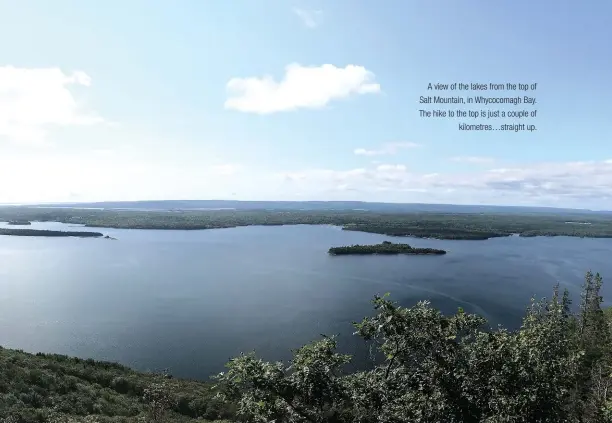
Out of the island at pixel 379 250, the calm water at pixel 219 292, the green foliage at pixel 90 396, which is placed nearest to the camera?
the green foliage at pixel 90 396

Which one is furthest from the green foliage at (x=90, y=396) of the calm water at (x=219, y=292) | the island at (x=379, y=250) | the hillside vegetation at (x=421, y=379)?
the island at (x=379, y=250)

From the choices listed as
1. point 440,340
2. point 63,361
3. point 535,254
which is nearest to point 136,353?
point 63,361

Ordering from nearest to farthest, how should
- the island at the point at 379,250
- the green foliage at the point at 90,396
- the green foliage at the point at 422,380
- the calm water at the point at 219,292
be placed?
1. the green foliage at the point at 422,380
2. the green foliage at the point at 90,396
3. the calm water at the point at 219,292
4. the island at the point at 379,250

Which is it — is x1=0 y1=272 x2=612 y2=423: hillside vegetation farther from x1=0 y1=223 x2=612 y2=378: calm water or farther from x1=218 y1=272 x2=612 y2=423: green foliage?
x1=0 y1=223 x2=612 y2=378: calm water

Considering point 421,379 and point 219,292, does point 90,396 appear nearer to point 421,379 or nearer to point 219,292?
point 421,379

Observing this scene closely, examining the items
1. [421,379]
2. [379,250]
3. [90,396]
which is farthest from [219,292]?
[421,379]

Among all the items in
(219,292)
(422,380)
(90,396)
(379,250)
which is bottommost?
(219,292)

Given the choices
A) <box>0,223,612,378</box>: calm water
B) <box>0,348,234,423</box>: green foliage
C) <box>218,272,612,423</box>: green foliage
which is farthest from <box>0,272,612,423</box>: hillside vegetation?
<box>0,223,612,378</box>: calm water

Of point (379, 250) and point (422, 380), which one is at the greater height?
point (422, 380)

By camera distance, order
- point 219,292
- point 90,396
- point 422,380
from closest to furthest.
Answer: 1. point 422,380
2. point 90,396
3. point 219,292

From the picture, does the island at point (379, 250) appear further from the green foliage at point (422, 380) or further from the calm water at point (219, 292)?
the green foliage at point (422, 380)
